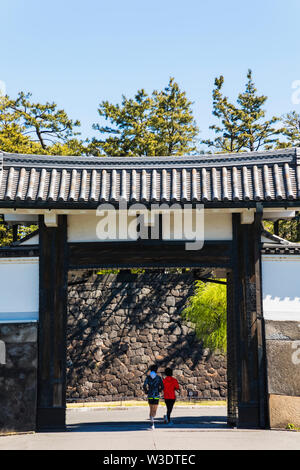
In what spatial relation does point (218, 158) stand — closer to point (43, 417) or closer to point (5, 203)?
point (5, 203)

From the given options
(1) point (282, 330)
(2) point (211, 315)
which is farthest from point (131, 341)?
(1) point (282, 330)

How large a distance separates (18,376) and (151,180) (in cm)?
472

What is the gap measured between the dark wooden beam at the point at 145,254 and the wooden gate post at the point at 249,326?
37 centimetres

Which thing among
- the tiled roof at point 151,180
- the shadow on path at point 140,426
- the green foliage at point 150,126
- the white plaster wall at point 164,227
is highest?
the green foliage at point 150,126

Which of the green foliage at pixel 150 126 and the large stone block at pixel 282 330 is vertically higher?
the green foliage at pixel 150 126

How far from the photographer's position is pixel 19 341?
12.5m

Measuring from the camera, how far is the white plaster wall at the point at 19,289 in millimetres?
12758

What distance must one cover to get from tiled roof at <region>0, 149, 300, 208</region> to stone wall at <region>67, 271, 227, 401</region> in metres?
13.3

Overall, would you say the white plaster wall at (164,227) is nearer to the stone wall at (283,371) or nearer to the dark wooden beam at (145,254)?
the dark wooden beam at (145,254)

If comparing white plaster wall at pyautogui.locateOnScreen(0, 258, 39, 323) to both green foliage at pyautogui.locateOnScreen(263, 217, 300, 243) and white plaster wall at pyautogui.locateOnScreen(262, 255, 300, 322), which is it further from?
green foliage at pyautogui.locateOnScreen(263, 217, 300, 243)

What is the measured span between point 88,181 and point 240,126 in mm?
25281

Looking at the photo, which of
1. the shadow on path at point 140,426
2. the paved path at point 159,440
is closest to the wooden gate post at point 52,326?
the paved path at point 159,440

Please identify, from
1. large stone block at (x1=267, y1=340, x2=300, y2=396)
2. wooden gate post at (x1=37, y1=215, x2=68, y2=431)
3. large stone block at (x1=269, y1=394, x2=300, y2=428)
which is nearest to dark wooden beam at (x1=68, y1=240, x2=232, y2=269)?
wooden gate post at (x1=37, y1=215, x2=68, y2=431)
